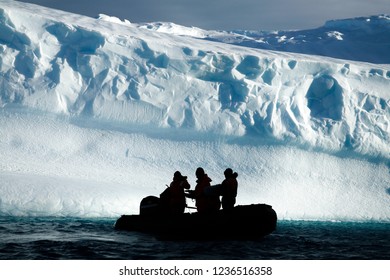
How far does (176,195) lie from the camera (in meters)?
10.4

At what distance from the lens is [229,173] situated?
9.68 m

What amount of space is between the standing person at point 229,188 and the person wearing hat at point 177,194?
930 mm

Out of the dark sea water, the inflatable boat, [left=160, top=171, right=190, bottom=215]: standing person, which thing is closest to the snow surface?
the dark sea water

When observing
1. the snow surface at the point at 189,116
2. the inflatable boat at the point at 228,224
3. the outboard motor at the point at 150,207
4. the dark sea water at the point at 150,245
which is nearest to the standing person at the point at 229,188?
the inflatable boat at the point at 228,224

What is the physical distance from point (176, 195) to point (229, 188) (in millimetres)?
1284

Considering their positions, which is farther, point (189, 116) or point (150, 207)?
point (189, 116)

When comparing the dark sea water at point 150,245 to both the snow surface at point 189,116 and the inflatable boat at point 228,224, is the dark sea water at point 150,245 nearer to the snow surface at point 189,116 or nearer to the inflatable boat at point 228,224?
the inflatable boat at point 228,224

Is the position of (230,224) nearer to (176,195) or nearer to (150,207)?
(176,195)

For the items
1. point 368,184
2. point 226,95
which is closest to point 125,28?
point 226,95

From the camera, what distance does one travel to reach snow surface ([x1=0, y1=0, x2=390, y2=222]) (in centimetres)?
1532

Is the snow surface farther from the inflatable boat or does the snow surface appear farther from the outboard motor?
the inflatable boat

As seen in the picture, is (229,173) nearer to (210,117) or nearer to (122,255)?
(122,255)

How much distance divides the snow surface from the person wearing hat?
4.15 meters

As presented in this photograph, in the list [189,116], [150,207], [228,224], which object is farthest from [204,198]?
[189,116]
